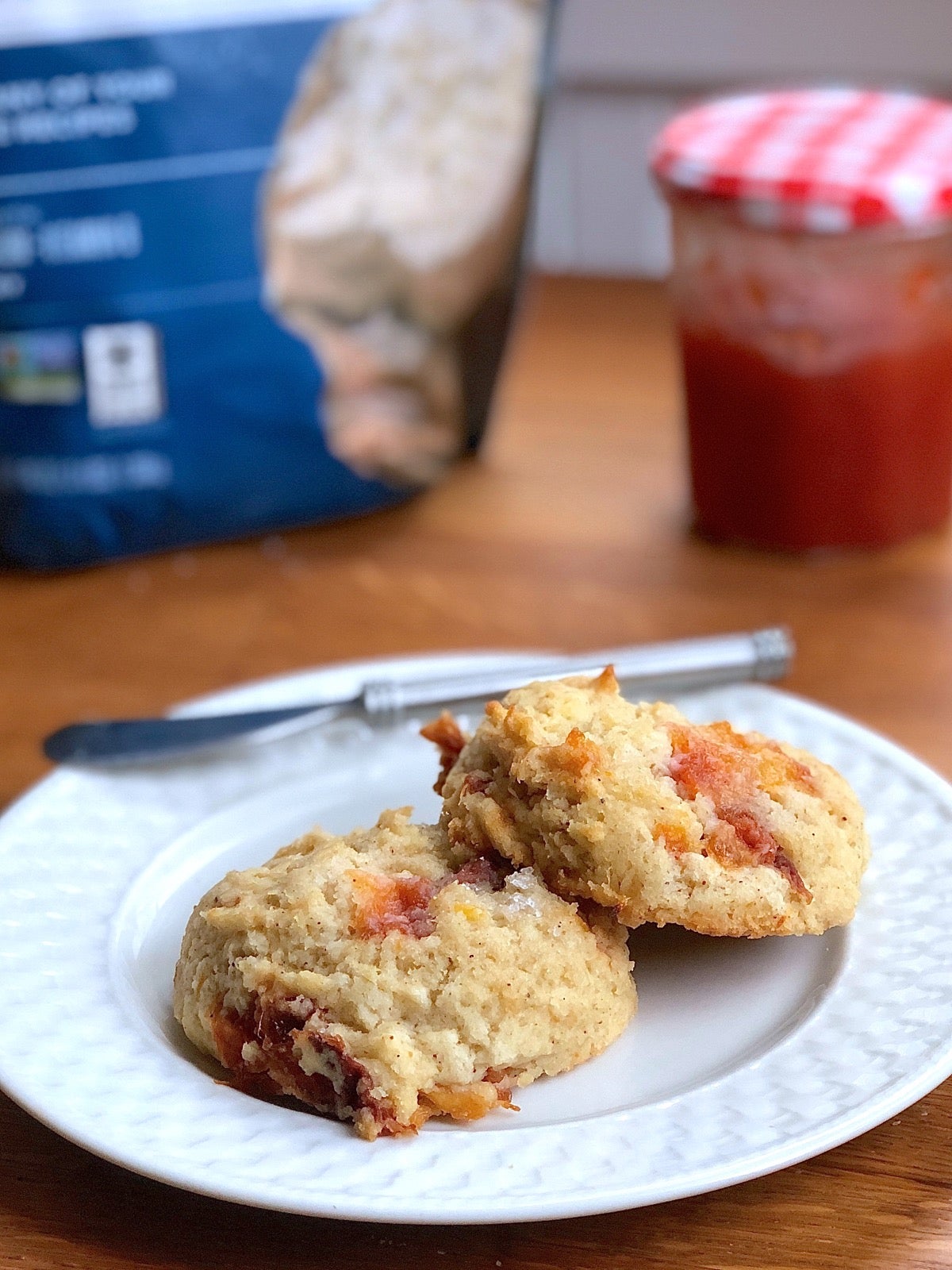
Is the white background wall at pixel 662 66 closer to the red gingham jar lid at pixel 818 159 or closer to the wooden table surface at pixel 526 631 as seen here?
the wooden table surface at pixel 526 631

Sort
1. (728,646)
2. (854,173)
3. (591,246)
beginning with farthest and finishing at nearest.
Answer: (591,246) → (854,173) → (728,646)

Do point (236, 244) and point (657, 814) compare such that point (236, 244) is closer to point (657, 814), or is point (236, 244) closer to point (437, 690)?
point (437, 690)

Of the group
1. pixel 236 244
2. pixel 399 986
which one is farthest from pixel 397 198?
pixel 399 986

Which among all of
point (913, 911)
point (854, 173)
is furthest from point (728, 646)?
point (854, 173)

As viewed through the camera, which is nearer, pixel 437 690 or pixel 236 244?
pixel 437 690

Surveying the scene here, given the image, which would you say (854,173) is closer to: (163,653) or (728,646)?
(728,646)

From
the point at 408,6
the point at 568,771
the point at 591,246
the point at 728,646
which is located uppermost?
the point at 408,6

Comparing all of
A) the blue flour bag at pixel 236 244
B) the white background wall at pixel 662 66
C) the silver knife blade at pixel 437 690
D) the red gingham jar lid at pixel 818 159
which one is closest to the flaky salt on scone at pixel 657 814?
the silver knife blade at pixel 437 690
